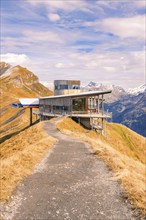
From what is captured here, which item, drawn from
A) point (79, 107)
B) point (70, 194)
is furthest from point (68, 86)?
point (70, 194)

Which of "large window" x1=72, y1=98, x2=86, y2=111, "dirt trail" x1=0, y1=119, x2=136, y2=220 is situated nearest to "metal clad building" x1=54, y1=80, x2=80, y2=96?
"large window" x1=72, y1=98, x2=86, y2=111

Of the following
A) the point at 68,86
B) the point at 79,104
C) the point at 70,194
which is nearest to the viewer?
the point at 70,194

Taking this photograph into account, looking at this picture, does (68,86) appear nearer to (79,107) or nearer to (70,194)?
(79,107)

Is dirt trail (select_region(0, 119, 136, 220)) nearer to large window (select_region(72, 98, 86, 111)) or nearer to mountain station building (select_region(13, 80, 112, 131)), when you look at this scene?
mountain station building (select_region(13, 80, 112, 131))

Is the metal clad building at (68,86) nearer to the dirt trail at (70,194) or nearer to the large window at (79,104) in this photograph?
the large window at (79,104)

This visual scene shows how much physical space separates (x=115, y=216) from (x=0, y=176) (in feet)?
28.6

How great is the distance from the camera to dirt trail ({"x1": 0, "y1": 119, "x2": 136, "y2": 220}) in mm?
13836

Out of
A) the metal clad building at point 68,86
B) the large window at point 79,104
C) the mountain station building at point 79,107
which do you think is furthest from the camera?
the metal clad building at point 68,86

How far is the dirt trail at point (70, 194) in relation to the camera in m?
13.8

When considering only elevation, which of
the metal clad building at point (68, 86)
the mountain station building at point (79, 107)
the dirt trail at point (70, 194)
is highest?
the metal clad building at point (68, 86)

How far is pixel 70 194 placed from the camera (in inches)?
651

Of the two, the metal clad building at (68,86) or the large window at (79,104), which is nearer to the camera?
the large window at (79,104)

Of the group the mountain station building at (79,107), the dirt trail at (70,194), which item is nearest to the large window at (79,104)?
the mountain station building at (79,107)

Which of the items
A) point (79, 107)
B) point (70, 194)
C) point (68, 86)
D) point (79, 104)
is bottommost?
point (70, 194)
